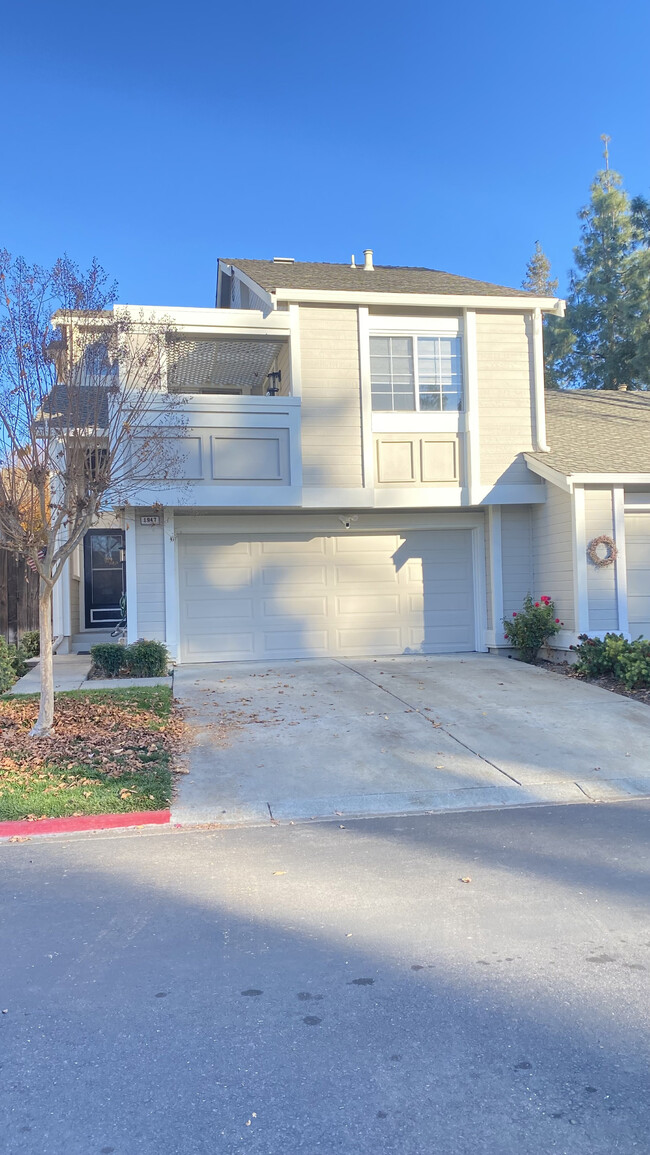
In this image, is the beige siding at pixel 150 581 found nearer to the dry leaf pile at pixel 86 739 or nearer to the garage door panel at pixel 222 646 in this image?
the garage door panel at pixel 222 646

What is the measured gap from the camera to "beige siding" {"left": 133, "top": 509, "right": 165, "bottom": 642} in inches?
527

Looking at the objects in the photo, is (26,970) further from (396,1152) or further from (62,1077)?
(396,1152)

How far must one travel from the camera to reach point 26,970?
4.11 metres

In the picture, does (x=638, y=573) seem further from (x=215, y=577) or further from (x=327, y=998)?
(x=327, y=998)

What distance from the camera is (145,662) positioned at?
41.1ft

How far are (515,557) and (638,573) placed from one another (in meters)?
2.02

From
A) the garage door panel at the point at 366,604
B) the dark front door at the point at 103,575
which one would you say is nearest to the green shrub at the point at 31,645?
the dark front door at the point at 103,575

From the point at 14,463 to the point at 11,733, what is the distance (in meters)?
2.76

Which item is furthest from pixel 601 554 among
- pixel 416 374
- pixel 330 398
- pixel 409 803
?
pixel 409 803

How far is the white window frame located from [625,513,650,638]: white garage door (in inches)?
131

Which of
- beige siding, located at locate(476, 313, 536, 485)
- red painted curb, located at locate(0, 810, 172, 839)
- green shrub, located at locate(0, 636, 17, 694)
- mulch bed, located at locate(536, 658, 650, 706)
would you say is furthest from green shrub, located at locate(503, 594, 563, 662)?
red painted curb, located at locate(0, 810, 172, 839)

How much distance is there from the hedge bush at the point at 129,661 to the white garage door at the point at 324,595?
1275 millimetres

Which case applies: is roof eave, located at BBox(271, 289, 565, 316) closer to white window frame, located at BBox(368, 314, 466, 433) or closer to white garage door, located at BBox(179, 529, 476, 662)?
white window frame, located at BBox(368, 314, 466, 433)

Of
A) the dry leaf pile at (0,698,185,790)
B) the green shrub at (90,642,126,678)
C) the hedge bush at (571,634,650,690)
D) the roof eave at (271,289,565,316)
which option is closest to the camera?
the dry leaf pile at (0,698,185,790)
